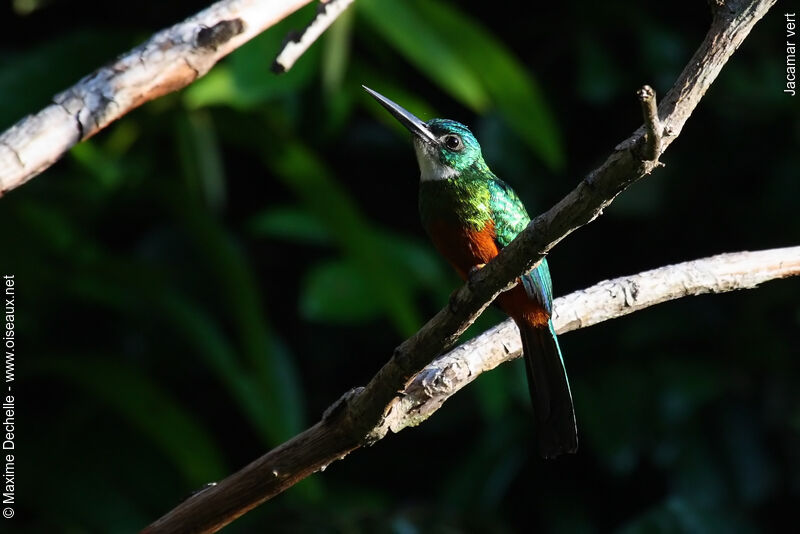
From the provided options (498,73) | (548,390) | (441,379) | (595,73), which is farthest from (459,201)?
(595,73)

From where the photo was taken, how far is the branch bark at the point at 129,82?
3.62 ft

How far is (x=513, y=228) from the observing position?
5.80 ft

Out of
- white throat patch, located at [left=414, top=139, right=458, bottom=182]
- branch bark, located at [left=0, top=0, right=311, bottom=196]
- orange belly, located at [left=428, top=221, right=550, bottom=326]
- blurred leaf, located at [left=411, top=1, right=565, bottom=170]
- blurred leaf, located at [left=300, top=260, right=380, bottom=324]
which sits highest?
blurred leaf, located at [left=411, top=1, right=565, bottom=170]

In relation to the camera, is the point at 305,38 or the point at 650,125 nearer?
the point at 650,125

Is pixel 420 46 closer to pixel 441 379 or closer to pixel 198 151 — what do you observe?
pixel 198 151

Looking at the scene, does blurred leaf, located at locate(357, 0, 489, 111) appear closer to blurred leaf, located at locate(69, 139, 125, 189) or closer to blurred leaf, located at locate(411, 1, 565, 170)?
blurred leaf, located at locate(411, 1, 565, 170)

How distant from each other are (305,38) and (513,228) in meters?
0.70

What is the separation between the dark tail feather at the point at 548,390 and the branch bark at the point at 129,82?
0.67 m

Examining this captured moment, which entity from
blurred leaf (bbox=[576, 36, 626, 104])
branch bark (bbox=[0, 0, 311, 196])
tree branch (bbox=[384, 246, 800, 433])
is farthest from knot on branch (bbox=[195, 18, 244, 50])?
blurred leaf (bbox=[576, 36, 626, 104])

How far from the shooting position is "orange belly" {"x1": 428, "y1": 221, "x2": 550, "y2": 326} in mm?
1631

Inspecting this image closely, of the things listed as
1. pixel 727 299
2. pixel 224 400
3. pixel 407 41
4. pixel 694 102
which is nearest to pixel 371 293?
pixel 407 41

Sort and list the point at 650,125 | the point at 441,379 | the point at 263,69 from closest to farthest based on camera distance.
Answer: the point at 650,125 < the point at 441,379 < the point at 263,69

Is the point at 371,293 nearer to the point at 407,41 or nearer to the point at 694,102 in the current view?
the point at 407,41

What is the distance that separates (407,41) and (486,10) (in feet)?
3.79
